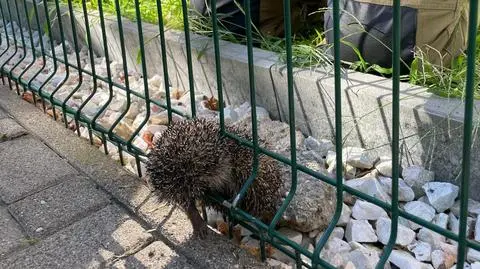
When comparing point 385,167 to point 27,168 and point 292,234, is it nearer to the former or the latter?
point 292,234

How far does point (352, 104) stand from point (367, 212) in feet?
2.03

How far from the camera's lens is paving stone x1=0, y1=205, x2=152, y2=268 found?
2303 millimetres

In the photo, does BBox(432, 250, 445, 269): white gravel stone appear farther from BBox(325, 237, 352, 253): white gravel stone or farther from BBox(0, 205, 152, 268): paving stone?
BBox(0, 205, 152, 268): paving stone

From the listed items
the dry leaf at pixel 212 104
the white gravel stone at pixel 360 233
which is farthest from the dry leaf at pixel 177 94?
the white gravel stone at pixel 360 233

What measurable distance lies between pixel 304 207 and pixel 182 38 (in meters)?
1.97

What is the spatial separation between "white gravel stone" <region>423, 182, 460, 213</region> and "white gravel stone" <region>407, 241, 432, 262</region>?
0.24 meters

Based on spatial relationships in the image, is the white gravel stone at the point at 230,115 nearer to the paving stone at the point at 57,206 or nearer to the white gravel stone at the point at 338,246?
the paving stone at the point at 57,206

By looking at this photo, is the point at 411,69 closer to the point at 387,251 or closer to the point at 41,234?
the point at 387,251

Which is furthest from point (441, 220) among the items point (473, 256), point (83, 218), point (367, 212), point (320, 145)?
point (83, 218)

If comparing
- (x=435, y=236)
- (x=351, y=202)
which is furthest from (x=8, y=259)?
(x=435, y=236)

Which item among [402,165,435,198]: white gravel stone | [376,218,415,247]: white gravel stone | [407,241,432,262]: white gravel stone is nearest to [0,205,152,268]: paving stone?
[376,218,415,247]: white gravel stone

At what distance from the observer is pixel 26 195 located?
281 cm

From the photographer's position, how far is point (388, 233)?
94.0 inches

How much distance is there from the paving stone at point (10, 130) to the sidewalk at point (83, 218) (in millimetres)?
87
